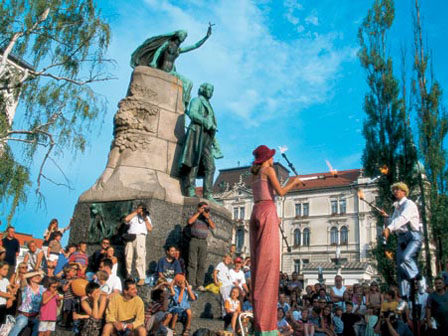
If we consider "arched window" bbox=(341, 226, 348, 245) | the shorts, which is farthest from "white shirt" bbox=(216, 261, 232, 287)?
"arched window" bbox=(341, 226, 348, 245)

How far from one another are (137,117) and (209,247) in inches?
135

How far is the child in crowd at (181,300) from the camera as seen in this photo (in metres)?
6.61

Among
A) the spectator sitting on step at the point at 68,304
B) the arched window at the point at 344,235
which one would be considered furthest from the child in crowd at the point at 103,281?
the arched window at the point at 344,235

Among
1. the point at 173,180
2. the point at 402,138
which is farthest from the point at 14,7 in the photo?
the point at 402,138

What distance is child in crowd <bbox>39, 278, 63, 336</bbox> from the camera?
6184mm

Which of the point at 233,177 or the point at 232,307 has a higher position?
the point at 233,177

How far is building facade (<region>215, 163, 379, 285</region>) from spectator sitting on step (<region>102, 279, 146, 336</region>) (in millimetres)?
49460

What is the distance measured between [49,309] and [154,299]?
1.51 meters

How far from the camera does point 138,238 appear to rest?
312 inches

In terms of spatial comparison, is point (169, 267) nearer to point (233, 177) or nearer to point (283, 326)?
point (283, 326)

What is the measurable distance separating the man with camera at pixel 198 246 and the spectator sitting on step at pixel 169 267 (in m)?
0.69

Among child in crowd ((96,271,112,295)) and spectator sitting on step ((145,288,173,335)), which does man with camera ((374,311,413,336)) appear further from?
child in crowd ((96,271,112,295))

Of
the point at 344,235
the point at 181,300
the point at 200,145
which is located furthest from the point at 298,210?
the point at 181,300

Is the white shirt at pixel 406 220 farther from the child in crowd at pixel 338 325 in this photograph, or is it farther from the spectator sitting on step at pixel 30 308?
the spectator sitting on step at pixel 30 308
